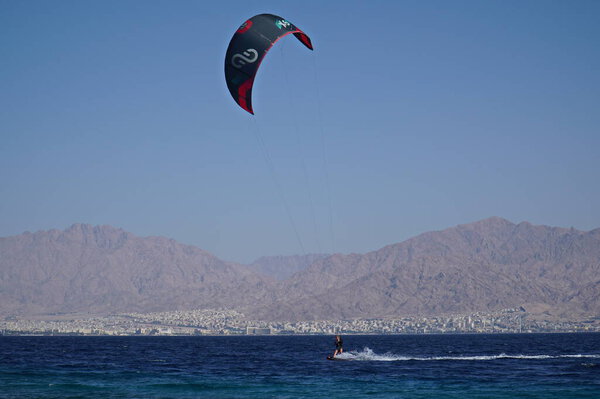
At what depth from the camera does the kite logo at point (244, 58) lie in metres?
49.6

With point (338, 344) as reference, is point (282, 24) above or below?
above

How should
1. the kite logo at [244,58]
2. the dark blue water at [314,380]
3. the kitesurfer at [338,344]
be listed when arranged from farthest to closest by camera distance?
1. the kitesurfer at [338,344]
2. the dark blue water at [314,380]
3. the kite logo at [244,58]

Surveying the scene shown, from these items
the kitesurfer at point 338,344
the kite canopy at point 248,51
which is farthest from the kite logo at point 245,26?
the kitesurfer at point 338,344

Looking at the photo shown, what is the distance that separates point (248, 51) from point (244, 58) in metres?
0.51

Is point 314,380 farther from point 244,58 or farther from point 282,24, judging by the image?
point 282,24

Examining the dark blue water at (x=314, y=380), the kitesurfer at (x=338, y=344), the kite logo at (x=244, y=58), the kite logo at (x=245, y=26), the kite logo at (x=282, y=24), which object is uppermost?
the kite logo at (x=282, y=24)

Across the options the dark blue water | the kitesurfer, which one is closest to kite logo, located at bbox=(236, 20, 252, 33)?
the dark blue water

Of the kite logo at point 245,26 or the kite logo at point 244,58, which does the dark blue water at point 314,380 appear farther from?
the kite logo at point 245,26

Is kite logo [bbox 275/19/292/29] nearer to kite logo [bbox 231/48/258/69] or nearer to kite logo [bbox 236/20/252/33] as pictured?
kite logo [bbox 236/20/252/33]

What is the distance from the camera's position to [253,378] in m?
61.6

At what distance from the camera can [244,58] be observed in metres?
49.7

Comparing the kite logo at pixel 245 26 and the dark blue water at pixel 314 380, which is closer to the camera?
the kite logo at pixel 245 26

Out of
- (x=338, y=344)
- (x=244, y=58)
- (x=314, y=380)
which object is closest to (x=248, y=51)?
(x=244, y=58)

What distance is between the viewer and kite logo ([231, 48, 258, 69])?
49625 millimetres
